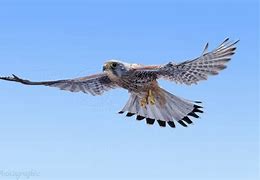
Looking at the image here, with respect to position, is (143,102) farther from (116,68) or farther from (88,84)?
(116,68)

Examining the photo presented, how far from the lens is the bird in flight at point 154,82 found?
9.03 meters

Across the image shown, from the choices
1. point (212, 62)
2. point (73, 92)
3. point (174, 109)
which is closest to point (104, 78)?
point (73, 92)

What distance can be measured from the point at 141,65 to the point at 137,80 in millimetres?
235

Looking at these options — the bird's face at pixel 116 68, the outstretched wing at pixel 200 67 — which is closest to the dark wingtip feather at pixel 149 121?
the outstretched wing at pixel 200 67

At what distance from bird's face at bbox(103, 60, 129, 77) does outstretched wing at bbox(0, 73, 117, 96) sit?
708 mm

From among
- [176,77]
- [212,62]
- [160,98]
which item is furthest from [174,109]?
[212,62]

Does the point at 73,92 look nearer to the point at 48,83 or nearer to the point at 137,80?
the point at 48,83

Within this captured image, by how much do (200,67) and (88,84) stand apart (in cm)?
215

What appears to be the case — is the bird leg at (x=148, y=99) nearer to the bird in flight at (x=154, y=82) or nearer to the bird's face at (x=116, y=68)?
the bird in flight at (x=154, y=82)

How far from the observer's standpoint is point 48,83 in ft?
33.6

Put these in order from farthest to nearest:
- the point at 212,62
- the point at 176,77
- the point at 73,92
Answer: the point at 73,92, the point at 176,77, the point at 212,62

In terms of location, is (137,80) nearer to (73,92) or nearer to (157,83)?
(157,83)

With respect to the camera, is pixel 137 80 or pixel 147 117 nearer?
pixel 137 80

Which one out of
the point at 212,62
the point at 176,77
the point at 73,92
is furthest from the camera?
the point at 73,92
